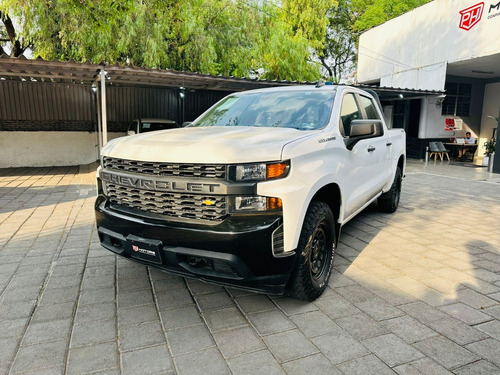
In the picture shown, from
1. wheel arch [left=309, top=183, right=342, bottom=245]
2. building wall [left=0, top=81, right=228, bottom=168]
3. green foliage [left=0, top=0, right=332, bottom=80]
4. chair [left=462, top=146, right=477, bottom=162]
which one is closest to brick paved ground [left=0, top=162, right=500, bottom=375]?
wheel arch [left=309, top=183, right=342, bottom=245]

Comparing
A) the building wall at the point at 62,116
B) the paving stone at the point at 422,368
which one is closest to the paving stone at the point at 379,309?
the paving stone at the point at 422,368

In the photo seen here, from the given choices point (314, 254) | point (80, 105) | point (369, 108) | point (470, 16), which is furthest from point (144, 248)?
point (470, 16)

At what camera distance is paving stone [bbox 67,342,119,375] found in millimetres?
2197

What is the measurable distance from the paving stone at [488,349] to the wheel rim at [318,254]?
116 centimetres

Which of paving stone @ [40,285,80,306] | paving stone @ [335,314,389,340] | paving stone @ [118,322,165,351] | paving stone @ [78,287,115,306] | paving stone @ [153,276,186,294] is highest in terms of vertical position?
paving stone @ [335,314,389,340]

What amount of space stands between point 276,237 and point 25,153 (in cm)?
1299

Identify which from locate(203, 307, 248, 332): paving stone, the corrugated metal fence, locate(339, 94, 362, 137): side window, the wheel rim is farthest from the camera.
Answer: the corrugated metal fence

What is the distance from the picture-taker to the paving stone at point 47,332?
2.49m

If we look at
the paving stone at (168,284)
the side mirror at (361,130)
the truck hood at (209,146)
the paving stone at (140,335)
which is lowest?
the paving stone at (140,335)

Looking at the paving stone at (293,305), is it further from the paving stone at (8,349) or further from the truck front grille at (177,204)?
the paving stone at (8,349)

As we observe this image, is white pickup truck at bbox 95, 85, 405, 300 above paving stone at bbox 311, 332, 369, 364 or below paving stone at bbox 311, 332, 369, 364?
above

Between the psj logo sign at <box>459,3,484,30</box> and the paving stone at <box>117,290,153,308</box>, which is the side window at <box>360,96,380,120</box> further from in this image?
the psj logo sign at <box>459,3,484,30</box>

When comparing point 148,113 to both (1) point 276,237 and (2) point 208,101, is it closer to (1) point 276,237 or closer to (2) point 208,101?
(2) point 208,101

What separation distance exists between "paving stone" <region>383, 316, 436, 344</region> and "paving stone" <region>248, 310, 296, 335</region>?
2.44 feet
